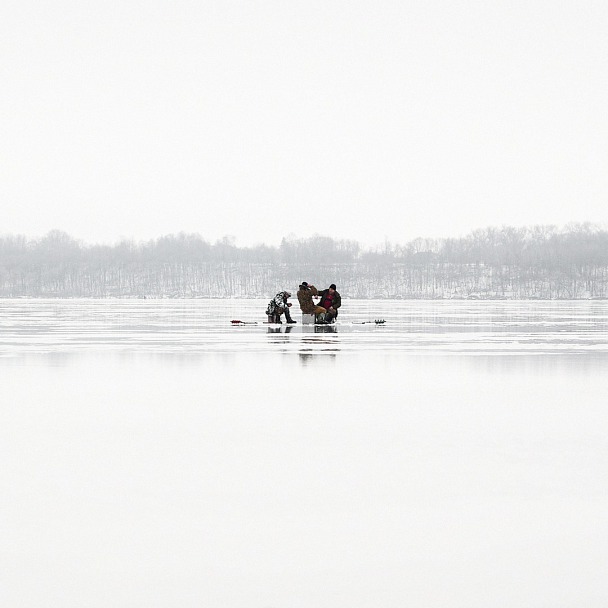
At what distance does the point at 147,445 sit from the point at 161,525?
2.81 m

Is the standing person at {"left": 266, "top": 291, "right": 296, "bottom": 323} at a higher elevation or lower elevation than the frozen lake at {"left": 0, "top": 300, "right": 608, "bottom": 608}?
higher

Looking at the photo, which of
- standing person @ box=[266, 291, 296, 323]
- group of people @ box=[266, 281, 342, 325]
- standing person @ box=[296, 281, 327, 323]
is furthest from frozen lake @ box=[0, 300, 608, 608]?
standing person @ box=[266, 291, 296, 323]

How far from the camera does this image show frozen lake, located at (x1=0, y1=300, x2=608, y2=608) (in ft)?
15.4

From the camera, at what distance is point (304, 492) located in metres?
6.52

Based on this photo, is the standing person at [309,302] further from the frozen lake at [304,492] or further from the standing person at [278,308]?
the frozen lake at [304,492]

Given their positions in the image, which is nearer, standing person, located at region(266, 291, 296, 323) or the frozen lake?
the frozen lake

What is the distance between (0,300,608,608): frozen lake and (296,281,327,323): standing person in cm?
1690

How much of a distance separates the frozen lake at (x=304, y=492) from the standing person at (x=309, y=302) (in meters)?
16.9

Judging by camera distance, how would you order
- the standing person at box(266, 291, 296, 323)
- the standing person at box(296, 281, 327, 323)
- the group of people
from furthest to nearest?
the standing person at box(266, 291, 296, 323) < the group of people < the standing person at box(296, 281, 327, 323)

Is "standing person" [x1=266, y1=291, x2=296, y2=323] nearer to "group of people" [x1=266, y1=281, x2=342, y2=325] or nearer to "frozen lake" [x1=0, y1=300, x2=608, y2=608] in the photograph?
"group of people" [x1=266, y1=281, x2=342, y2=325]

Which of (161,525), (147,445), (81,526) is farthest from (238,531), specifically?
(147,445)

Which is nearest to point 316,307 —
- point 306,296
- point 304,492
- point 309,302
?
point 309,302

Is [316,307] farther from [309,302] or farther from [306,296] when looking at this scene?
A: [306,296]

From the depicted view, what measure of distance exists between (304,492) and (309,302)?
25317mm
